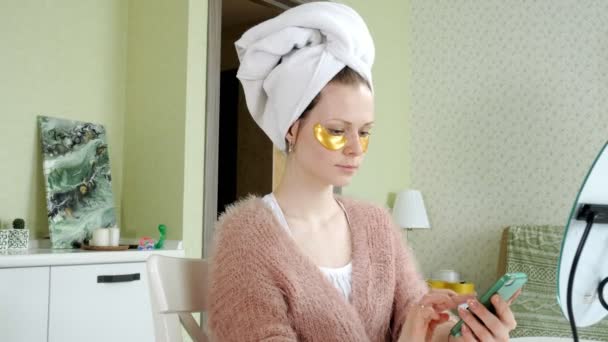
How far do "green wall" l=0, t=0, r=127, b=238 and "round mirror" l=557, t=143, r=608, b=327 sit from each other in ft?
7.90

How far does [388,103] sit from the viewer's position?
4160 millimetres

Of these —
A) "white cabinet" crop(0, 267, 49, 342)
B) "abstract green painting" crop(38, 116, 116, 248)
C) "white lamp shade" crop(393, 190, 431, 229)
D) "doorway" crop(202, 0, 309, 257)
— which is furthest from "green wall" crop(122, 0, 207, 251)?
"doorway" crop(202, 0, 309, 257)

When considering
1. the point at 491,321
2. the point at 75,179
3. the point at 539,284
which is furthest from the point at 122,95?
the point at 539,284

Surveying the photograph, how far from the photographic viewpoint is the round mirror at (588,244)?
2.09 ft

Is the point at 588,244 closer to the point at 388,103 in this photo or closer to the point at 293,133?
the point at 293,133

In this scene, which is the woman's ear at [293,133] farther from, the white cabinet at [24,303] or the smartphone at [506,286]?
the white cabinet at [24,303]

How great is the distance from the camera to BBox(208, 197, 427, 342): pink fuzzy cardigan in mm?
999

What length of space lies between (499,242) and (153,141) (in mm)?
2525

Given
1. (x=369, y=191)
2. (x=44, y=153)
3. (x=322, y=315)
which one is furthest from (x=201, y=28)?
(x=322, y=315)

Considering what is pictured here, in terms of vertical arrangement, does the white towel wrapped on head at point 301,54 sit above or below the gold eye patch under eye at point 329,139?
above

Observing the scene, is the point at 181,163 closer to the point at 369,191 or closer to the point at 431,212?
the point at 369,191

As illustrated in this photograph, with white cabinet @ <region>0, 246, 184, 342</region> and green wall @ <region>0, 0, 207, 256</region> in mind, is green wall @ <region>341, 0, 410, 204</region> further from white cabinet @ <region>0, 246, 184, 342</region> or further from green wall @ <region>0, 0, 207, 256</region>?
white cabinet @ <region>0, 246, 184, 342</region>

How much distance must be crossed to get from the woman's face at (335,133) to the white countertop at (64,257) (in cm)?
134

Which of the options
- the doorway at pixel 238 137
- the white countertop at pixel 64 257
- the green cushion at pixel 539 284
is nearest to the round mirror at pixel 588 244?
the white countertop at pixel 64 257
